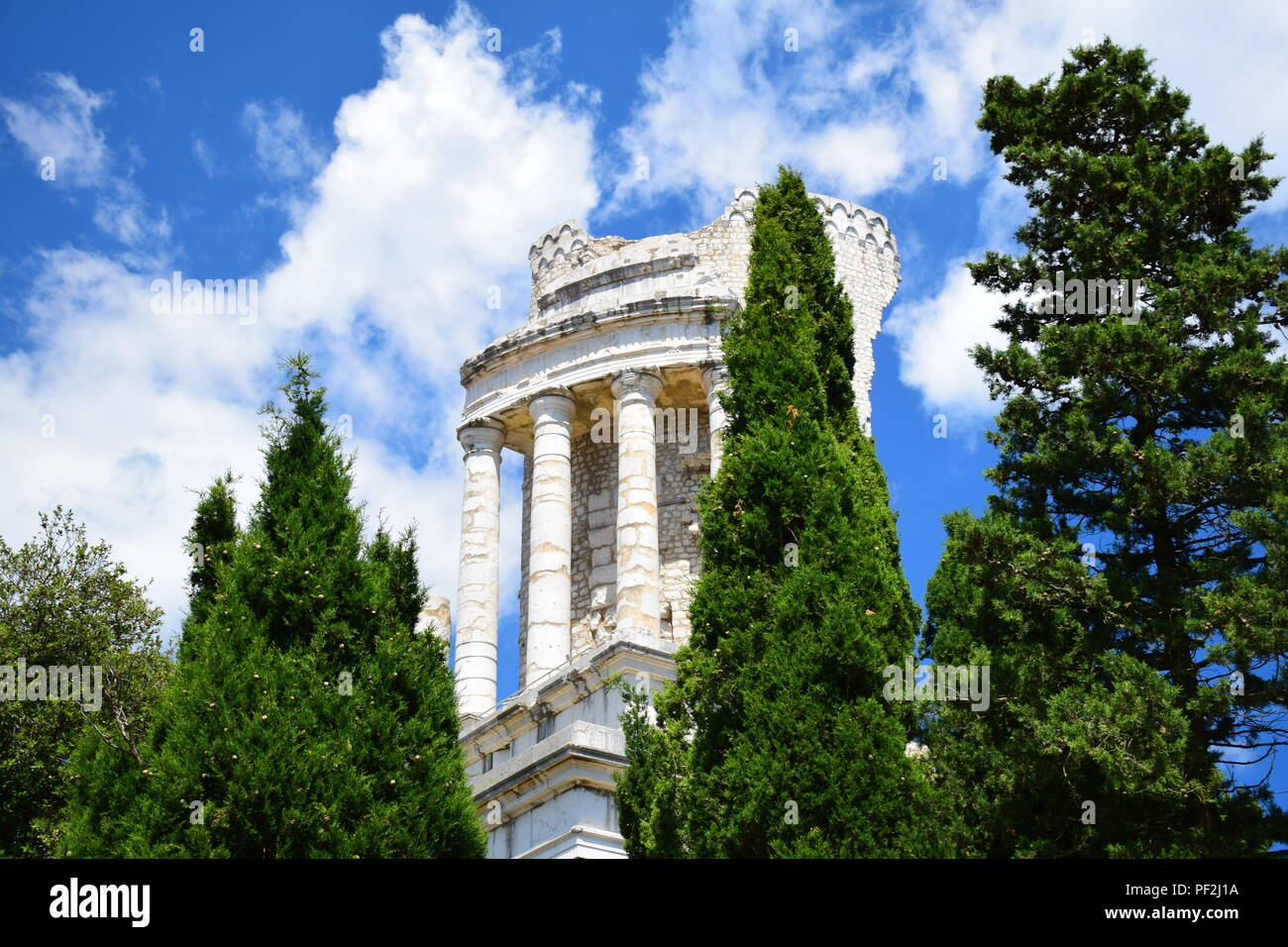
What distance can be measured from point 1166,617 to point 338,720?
705 centimetres

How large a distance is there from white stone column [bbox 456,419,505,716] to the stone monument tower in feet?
0.08

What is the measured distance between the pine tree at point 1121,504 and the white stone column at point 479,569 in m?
11.2

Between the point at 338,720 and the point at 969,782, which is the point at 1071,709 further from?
the point at 338,720

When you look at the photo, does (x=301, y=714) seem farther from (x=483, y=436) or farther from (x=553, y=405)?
(x=483, y=436)

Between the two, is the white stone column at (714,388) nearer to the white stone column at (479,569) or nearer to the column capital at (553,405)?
the column capital at (553,405)

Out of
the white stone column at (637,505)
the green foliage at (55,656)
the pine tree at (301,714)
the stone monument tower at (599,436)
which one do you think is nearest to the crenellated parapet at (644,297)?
the stone monument tower at (599,436)

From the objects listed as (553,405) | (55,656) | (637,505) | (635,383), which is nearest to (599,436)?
(553,405)

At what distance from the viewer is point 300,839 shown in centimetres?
963

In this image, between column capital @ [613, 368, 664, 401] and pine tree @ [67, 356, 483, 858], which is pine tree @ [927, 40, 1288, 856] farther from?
column capital @ [613, 368, 664, 401]

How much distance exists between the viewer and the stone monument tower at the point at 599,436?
22.9 m

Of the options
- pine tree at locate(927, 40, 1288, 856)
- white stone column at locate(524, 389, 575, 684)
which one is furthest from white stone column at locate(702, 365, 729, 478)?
pine tree at locate(927, 40, 1288, 856)

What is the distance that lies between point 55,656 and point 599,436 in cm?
1046

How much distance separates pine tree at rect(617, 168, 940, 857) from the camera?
942cm
